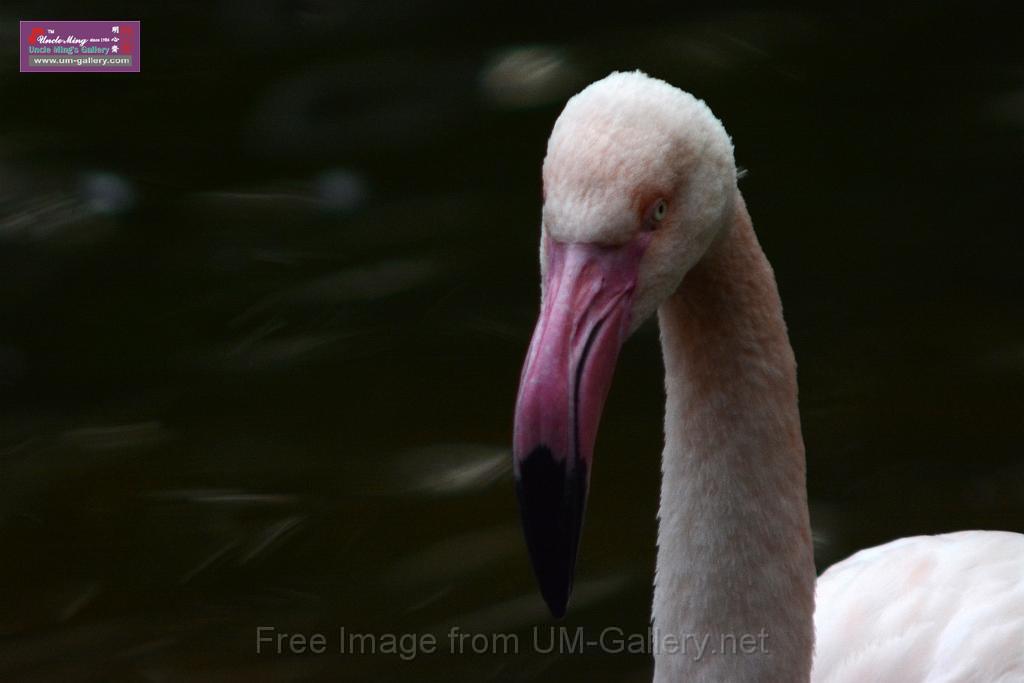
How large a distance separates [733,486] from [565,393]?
637mm

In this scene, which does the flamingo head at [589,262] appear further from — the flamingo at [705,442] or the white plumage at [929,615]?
the white plumage at [929,615]

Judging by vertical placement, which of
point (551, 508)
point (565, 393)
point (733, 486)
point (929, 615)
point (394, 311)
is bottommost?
point (394, 311)

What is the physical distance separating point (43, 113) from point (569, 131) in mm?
5336

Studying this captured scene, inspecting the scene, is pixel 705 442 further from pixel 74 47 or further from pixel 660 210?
pixel 74 47

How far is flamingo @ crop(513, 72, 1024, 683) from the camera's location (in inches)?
94.3

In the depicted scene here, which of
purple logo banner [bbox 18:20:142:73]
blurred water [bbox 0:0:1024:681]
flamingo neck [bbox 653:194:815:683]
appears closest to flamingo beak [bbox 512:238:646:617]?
flamingo neck [bbox 653:194:815:683]

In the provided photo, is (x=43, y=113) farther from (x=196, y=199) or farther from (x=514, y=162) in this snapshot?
(x=514, y=162)

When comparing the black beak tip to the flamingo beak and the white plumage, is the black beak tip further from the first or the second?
the white plumage

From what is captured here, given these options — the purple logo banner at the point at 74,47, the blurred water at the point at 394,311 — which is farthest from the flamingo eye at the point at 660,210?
the purple logo banner at the point at 74,47

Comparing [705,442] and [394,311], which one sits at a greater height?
[705,442]

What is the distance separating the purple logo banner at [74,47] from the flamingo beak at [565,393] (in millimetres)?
5540

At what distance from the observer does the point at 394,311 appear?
618 centimetres

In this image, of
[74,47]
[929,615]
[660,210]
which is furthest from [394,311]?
[660,210]

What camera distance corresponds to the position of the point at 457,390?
5.75m
